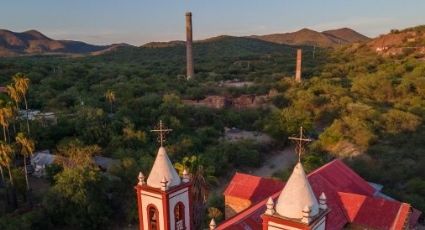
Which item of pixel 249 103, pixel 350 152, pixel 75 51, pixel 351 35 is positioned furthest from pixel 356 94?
pixel 351 35

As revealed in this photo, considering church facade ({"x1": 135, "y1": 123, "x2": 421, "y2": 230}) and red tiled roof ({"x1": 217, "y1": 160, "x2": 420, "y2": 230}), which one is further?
red tiled roof ({"x1": 217, "y1": 160, "x2": 420, "y2": 230})

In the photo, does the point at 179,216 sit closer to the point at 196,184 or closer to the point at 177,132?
the point at 196,184

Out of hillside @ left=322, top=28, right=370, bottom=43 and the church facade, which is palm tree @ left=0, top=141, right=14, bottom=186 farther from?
hillside @ left=322, top=28, right=370, bottom=43

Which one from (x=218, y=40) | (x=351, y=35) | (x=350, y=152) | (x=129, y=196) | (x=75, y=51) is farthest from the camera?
(x=351, y=35)

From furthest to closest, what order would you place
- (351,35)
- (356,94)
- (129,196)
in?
(351,35), (356,94), (129,196)

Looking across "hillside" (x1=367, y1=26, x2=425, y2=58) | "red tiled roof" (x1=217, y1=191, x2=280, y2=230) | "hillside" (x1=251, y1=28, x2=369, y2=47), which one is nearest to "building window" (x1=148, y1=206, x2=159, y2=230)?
"red tiled roof" (x1=217, y1=191, x2=280, y2=230)

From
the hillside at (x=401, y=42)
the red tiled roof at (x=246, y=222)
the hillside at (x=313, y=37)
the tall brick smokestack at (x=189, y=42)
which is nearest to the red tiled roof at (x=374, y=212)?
the red tiled roof at (x=246, y=222)

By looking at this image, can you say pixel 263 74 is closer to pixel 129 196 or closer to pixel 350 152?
pixel 350 152
